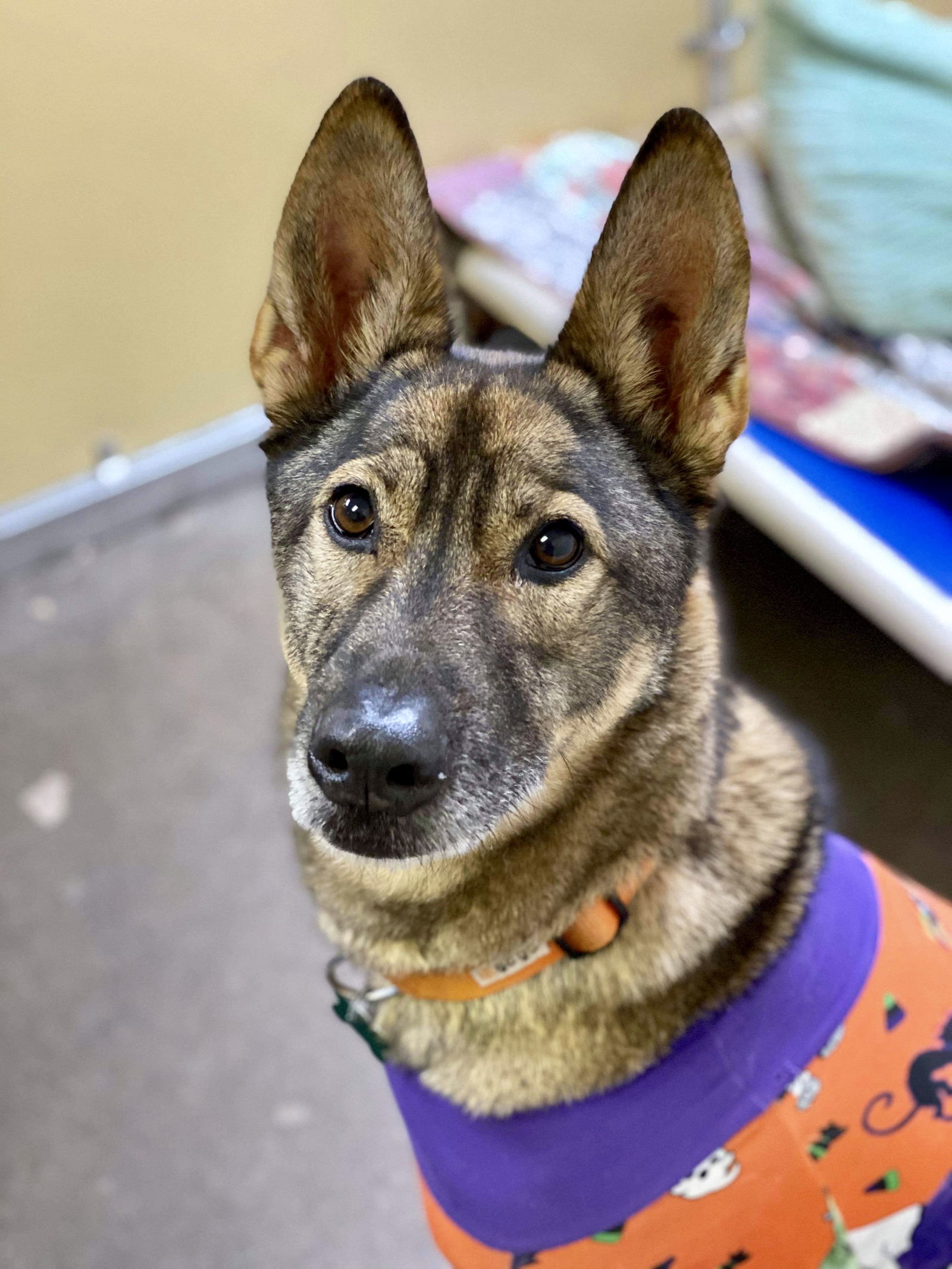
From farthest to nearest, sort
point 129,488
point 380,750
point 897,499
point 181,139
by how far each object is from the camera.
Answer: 1. point 129,488
2. point 181,139
3. point 897,499
4. point 380,750

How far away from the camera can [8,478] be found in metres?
2.96

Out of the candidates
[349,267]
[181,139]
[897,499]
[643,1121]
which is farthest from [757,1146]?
[181,139]

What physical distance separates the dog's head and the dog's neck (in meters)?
0.05

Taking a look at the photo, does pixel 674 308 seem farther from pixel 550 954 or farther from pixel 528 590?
pixel 550 954

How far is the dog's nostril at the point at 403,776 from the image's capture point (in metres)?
0.96

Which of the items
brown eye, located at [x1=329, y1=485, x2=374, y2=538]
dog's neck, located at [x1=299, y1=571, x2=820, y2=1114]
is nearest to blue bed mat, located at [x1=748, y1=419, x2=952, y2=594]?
dog's neck, located at [x1=299, y1=571, x2=820, y2=1114]

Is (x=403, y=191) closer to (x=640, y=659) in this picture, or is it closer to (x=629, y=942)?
(x=640, y=659)

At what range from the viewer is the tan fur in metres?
1.07

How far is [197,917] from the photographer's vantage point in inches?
90.9

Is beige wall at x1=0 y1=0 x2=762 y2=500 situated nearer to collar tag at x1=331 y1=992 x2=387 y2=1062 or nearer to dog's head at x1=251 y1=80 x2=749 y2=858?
dog's head at x1=251 y1=80 x2=749 y2=858

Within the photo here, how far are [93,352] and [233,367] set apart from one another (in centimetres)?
43

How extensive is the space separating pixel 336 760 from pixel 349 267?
627 mm

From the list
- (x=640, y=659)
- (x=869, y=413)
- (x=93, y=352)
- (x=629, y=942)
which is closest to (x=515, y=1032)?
(x=629, y=942)

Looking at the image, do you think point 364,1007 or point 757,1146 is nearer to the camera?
point 757,1146
